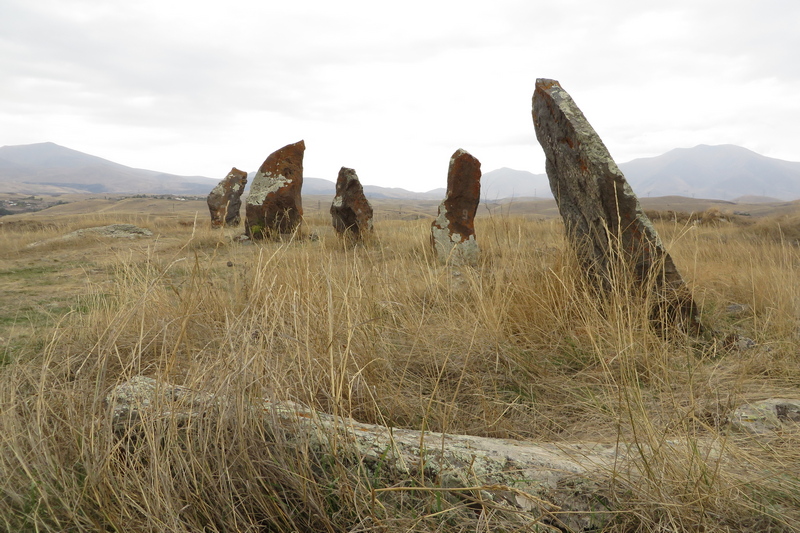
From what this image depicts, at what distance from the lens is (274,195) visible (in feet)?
30.6

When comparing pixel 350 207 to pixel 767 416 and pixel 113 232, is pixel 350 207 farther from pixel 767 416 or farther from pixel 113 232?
pixel 767 416

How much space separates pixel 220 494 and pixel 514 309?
2.25m

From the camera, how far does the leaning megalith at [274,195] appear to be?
30.3 ft

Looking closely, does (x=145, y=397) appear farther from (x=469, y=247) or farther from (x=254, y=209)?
(x=254, y=209)

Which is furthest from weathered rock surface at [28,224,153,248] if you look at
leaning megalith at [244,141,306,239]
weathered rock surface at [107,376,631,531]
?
weathered rock surface at [107,376,631,531]

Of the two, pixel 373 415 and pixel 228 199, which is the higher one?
pixel 228 199

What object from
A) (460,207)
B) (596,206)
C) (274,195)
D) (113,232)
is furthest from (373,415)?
(113,232)

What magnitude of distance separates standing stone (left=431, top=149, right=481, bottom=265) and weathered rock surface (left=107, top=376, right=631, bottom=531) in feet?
16.1

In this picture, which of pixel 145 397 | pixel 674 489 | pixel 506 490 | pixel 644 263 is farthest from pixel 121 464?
pixel 644 263

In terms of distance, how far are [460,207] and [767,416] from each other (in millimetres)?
4905

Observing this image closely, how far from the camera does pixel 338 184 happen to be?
8828mm

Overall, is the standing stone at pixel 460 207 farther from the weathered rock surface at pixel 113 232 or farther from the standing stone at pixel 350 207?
the weathered rock surface at pixel 113 232

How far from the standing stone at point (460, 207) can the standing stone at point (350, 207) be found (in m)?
2.11

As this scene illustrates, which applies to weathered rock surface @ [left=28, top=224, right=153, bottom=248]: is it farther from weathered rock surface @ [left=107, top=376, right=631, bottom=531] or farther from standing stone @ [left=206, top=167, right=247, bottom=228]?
weathered rock surface @ [left=107, top=376, right=631, bottom=531]
